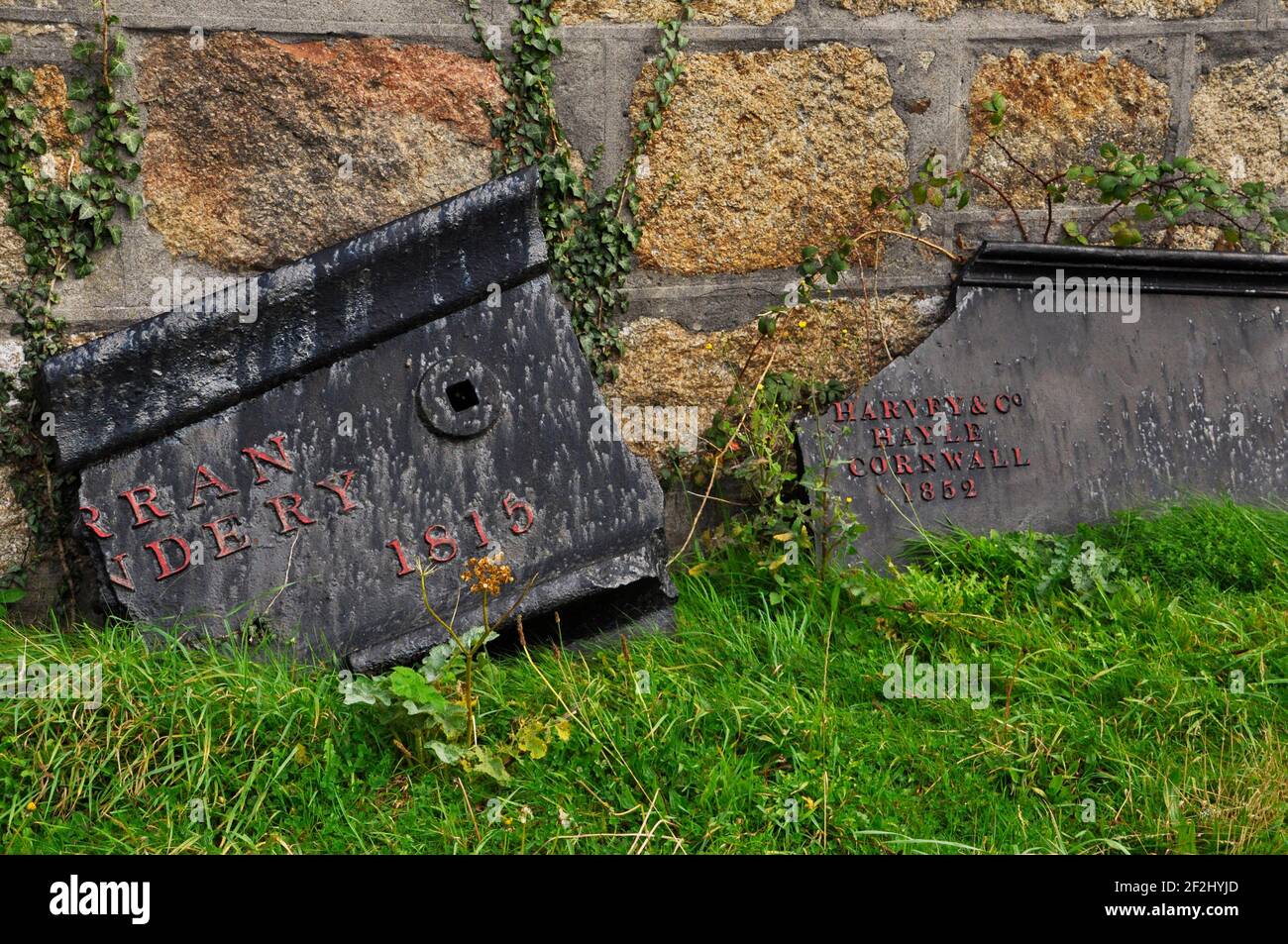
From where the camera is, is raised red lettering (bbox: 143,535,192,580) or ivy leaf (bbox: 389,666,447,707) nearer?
ivy leaf (bbox: 389,666,447,707)

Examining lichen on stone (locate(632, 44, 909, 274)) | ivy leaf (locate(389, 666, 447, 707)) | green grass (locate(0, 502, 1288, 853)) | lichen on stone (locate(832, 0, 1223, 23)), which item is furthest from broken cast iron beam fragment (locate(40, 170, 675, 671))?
lichen on stone (locate(832, 0, 1223, 23))

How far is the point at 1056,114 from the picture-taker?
10.3 ft

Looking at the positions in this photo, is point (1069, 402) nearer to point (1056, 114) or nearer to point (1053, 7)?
point (1056, 114)

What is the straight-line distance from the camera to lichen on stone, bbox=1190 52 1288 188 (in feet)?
10.5

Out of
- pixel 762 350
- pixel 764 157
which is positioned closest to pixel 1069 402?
pixel 762 350

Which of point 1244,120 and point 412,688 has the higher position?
point 1244,120

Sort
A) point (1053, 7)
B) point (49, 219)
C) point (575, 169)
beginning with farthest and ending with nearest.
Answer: point (1053, 7) → point (575, 169) → point (49, 219)

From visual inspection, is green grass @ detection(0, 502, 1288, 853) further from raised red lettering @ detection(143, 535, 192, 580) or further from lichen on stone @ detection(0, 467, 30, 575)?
lichen on stone @ detection(0, 467, 30, 575)

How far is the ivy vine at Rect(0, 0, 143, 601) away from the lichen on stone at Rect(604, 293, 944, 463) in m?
1.31

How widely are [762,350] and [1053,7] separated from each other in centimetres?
128

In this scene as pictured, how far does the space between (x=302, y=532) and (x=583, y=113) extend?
131 cm

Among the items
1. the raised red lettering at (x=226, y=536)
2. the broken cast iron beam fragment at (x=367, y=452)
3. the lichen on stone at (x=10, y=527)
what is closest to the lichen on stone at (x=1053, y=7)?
the broken cast iron beam fragment at (x=367, y=452)

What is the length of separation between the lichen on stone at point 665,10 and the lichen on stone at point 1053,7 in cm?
20

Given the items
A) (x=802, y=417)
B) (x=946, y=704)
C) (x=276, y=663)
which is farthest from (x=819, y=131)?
(x=276, y=663)
